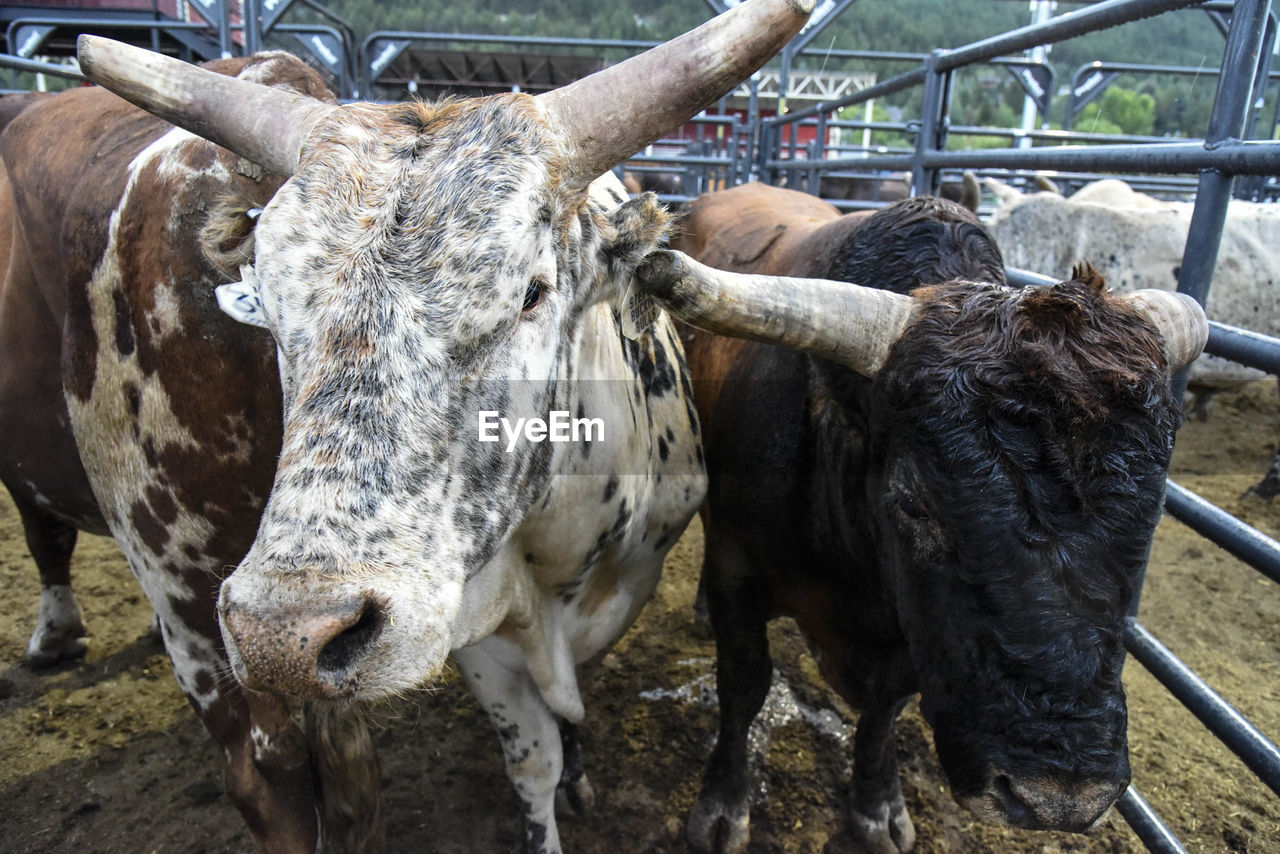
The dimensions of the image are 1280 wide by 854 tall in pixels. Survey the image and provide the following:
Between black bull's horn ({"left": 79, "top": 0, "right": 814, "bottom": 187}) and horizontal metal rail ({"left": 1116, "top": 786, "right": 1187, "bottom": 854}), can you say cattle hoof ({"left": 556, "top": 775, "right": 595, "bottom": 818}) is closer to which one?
horizontal metal rail ({"left": 1116, "top": 786, "right": 1187, "bottom": 854})

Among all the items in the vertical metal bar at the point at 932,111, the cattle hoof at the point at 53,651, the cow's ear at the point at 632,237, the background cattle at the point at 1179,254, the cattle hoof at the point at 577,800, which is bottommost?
the cattle hoof at the point at 577,800

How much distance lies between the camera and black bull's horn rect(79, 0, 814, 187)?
152cm

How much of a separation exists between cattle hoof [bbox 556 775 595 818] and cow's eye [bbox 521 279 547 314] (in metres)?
1.85

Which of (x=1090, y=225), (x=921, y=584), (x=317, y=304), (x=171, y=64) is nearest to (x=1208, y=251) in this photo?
(x=921, y=584)

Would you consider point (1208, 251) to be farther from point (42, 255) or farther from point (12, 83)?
point (12, 83)

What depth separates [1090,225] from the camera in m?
6.43

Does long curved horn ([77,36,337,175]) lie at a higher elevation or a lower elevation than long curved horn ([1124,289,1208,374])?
higher

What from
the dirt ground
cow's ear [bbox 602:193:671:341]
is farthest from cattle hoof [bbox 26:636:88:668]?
cow's ear [bbox 602:193:671:341]

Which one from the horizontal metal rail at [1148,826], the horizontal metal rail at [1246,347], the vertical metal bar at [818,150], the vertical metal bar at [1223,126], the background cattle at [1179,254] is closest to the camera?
the horizontal metal rail at [1246,347]

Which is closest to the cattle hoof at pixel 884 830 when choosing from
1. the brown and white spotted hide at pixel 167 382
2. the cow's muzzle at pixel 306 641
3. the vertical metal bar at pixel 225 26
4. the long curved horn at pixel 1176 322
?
the brown and white spotted hide at pixel 167 382

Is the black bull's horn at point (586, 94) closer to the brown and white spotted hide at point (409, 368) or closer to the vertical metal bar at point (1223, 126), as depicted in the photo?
the brown and white spotted hide at point (409, 368)

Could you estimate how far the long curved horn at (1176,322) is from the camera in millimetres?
1738

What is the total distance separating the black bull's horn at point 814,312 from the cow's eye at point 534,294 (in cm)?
22

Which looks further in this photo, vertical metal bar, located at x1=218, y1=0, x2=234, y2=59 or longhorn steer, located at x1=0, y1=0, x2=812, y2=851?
vertical metal bar, located at x1=218, y1=0, x2=234, y2=59
